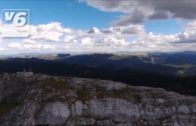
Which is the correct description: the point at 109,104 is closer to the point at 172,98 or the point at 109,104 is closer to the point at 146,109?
the point at 146,109

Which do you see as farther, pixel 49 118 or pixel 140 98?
pixel 140 98

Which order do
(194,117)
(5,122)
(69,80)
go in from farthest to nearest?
(69,80)
(194,117)
(5,122)

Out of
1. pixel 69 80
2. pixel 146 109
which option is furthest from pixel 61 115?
pixel 146 109

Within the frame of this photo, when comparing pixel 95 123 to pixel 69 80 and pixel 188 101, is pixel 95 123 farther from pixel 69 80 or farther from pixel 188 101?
pixel 188 101

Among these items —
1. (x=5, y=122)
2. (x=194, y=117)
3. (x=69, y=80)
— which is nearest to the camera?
(x=5, y=122)

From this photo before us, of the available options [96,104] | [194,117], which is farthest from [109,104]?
[194,117]

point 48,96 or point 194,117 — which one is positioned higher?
point 48,96
